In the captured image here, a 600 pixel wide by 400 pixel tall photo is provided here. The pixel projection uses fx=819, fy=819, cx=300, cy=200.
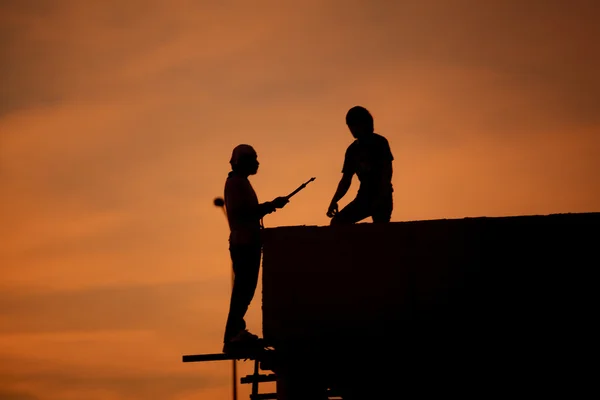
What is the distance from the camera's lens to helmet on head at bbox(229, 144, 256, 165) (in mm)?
8688

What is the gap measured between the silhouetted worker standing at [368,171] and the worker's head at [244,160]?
124 centimetres

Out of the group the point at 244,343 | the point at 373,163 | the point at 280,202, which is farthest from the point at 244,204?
the point at 373,163

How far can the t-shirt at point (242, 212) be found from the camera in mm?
8445

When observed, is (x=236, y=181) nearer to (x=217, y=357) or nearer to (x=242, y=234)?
(x=242, y=234)

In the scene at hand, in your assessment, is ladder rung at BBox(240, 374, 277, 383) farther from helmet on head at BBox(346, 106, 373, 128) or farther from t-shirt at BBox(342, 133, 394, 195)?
helmet on head at BBox(346, 106, 373, 128)

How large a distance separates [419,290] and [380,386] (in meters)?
1.00

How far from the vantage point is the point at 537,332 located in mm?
7949

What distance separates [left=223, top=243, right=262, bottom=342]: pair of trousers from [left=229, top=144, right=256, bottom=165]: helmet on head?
0.92 meters

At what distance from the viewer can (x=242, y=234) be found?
332 inches

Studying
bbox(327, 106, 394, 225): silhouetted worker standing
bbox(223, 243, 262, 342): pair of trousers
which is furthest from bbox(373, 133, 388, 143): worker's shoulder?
bbox(223, 243, 262, 342): pair of trousers

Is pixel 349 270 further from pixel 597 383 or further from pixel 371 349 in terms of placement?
pixel 597 383

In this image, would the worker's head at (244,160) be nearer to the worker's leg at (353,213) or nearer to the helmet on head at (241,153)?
the helmet on head at (241,153)

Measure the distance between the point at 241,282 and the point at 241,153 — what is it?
4.48 feet

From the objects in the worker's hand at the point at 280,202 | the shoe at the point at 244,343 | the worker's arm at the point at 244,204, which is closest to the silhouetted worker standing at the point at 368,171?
the worker's hand at the point at 280,202
